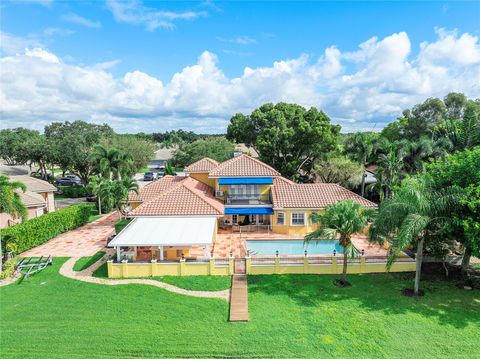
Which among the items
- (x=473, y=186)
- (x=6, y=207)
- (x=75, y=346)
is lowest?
(x=75, y=346)

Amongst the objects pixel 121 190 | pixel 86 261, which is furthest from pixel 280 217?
pixel 86 261

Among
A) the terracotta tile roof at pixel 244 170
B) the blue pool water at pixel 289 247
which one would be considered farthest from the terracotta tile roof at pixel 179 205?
the blue pool water at pixel 289 247

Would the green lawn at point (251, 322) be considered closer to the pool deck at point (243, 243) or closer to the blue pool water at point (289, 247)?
the pool deck at point (243, 243)

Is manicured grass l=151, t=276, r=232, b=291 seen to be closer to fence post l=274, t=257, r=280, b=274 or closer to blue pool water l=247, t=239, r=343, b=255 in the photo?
fence post l=274, t=257, r=280, b=274

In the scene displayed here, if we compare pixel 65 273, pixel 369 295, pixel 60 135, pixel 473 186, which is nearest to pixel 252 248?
pixel 369 295

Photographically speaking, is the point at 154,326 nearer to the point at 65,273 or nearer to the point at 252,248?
the point at 65,273

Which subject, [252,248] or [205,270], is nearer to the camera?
[205,270]

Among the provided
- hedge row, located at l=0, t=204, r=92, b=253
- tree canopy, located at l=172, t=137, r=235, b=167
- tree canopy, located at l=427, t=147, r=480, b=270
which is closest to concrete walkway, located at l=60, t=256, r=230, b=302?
hedge row, located at l=0, t=204, r=92, b=253

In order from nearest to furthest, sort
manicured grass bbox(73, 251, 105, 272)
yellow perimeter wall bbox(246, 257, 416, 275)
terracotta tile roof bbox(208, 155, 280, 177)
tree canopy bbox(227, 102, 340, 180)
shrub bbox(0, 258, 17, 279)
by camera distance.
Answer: shrub bbox(0, 258, 17, 279) → yellow perimeter wall bbox(246, 257, 416, 275) → manicured grass bbox(73, 251, 105, 272) → terracotta tile roof bbox(208, 155, 280, 177) → tree canopy bbox(227, 102, 340, 180)
